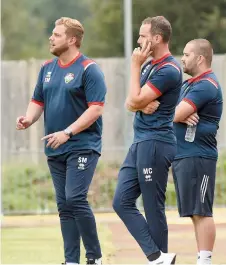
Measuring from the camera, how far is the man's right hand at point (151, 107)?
9.53 metres

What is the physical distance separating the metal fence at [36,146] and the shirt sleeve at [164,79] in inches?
295

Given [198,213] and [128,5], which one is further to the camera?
[128,5]

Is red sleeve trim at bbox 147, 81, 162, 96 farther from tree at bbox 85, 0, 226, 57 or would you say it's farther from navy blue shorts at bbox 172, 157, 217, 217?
tree at bbox 85, 0, 226, 57

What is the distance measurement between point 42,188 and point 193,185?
7.57 metres

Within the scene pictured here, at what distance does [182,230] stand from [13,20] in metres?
30.6

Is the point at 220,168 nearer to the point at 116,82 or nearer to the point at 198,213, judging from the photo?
the point at 116,82

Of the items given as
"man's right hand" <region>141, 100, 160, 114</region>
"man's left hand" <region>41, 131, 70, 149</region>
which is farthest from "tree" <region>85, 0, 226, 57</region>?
"man's right hand" <region>141, 100, 160, 114</region>

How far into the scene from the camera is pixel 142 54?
9.56 metres

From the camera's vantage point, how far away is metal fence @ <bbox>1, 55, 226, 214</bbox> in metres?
17.1

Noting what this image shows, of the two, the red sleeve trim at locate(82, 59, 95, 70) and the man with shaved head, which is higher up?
the red sleeve trim at locate(82, 59, 95, 70)

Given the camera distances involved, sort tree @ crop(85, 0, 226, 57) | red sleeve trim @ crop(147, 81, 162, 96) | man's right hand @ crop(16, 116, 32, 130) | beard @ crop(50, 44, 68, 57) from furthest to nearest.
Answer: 1. tree @ crop(85, 0, 226, 57)
2. man's right hand @ crop(16, 116, 32, 130)
3. beard @ crop(50, 44, 68, 57)
4. red sleeve trim @ crop(147, 81, 162, 96)

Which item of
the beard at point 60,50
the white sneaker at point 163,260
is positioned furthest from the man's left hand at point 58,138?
the white sneaker at point 163,260

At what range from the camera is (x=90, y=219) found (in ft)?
32.8

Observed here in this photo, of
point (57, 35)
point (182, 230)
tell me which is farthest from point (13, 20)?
point (57, 35)
